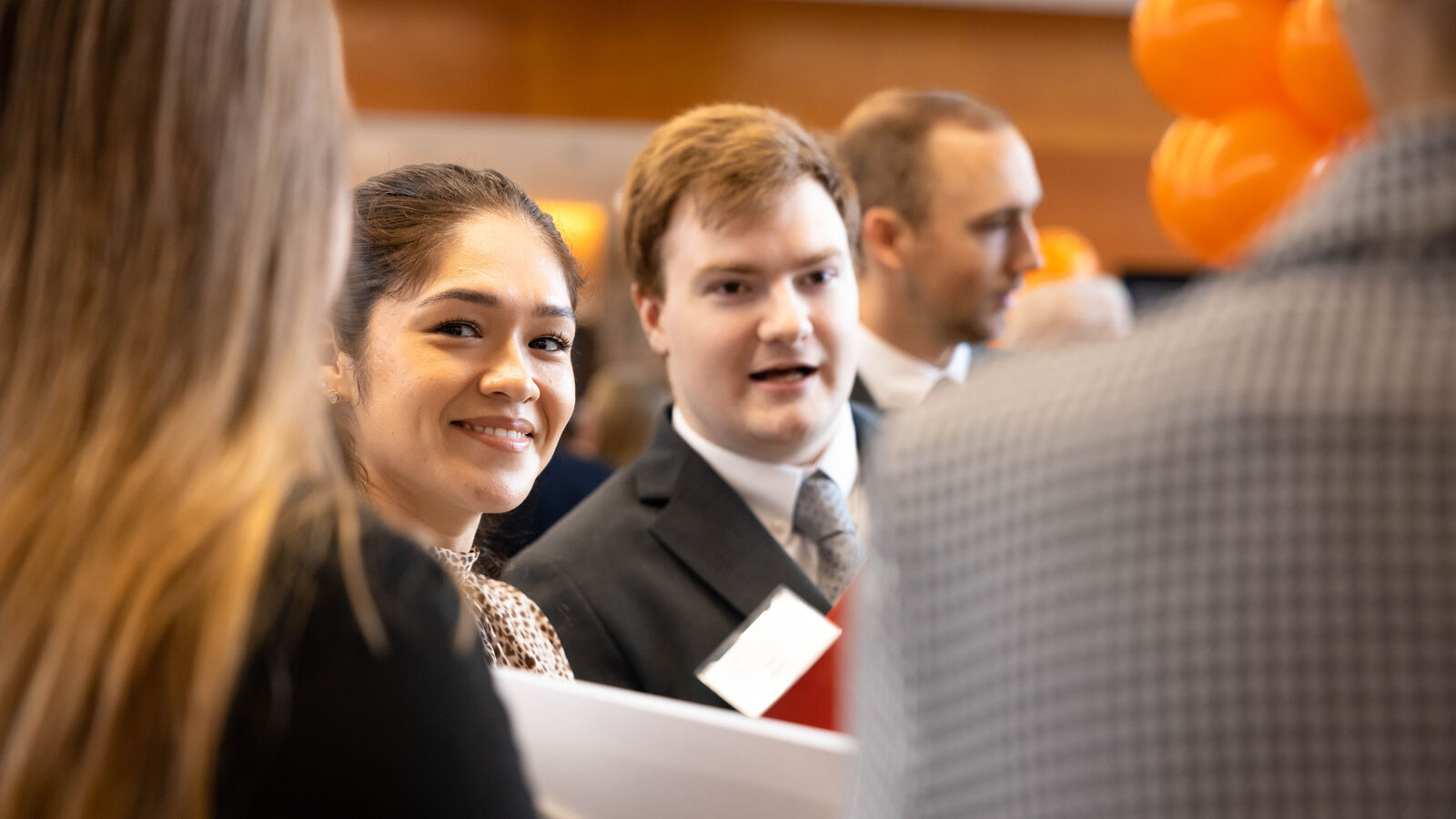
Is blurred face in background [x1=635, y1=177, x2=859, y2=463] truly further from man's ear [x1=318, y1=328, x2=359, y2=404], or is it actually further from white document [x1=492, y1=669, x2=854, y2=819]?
white document [x1=492, y1=669, x2=854, y2=819]

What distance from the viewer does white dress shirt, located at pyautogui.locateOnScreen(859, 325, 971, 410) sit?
9.86 feet

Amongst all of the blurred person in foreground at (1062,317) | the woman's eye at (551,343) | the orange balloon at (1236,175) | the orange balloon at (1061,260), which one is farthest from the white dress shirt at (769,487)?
the orange balloon at (1061,260)

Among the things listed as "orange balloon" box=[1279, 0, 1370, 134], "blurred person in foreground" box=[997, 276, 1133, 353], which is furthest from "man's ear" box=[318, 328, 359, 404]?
"blurred person in foreground" box=[997, 276, 1133, 353]

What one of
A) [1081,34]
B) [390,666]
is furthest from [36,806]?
[1081,34]

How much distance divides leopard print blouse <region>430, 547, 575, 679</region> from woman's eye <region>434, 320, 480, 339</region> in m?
0.28

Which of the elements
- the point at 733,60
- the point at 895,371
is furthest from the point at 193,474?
the point at 733,60

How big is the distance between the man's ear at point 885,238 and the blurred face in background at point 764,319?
3.01ft

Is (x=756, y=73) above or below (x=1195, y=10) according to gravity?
below

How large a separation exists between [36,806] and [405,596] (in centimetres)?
22

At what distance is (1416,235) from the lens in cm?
65

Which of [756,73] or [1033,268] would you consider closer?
[1033,268]

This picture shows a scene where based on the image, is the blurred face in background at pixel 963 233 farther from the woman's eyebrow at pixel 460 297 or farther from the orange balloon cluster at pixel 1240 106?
the woman's eyebrow at pixel 460 297

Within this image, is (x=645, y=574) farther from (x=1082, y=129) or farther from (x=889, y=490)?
(x=1082, y=129)

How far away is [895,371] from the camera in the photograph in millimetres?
3062
